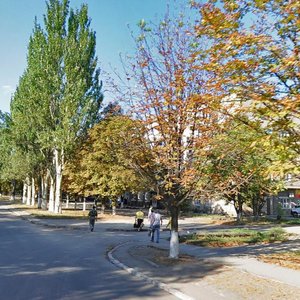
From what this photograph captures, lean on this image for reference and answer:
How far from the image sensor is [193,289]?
9.10 meters

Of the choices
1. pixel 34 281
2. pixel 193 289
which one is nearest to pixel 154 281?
pixel 193 289

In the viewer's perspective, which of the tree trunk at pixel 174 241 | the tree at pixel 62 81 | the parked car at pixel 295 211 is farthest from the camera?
the parked car at pixel 295 211

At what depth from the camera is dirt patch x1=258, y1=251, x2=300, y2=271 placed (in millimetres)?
12383

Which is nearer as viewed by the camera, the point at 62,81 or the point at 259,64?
the point at 259,64

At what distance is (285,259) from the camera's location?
13.7m

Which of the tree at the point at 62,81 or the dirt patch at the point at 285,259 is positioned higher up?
the tree at the point at 62,81

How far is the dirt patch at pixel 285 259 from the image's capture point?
12.4 meters

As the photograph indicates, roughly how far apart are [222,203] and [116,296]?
Answer: 4347 centimetres

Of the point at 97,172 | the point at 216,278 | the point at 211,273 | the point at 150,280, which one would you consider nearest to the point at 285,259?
the point at 211,273

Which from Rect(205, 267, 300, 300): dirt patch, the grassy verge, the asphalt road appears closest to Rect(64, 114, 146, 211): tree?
the grassy verge

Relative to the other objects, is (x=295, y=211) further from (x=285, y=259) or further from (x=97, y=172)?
(x=285, y=259)

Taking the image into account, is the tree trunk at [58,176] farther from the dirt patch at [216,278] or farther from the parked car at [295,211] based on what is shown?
the parked car at [295,211]

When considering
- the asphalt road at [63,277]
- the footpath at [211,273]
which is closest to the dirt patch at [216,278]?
the footpath at [211,273]

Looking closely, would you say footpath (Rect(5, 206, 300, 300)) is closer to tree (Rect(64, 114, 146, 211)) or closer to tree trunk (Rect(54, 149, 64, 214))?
tree (Rect(64, 114, 146, 211))
